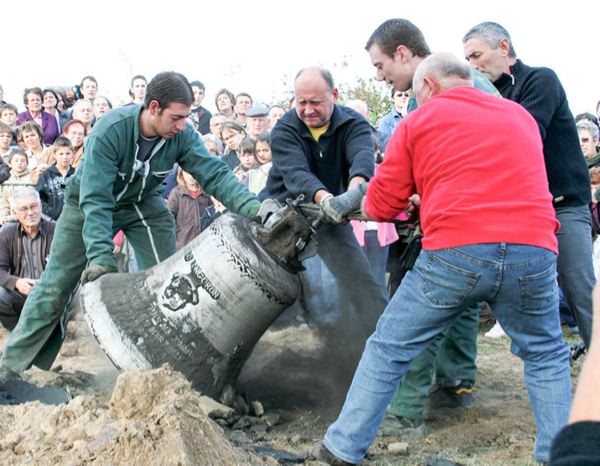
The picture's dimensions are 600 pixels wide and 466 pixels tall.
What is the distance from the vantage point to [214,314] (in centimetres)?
402

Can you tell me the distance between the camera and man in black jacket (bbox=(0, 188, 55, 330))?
6586mm

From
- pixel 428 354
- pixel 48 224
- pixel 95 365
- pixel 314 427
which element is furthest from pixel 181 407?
pixel 48 224

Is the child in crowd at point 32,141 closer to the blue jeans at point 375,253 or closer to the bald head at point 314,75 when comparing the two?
the blue jeans at point 375,253

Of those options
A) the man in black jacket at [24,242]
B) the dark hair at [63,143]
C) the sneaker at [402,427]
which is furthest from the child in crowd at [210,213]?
the sneaker at [402,427]

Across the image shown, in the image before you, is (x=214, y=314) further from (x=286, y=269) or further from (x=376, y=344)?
(x=376, y=344)

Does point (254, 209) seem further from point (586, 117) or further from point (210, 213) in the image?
point (586, 117)

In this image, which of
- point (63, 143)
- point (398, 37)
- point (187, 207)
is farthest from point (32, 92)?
point (398, 37)

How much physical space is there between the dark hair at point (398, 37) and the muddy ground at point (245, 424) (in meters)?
1.91

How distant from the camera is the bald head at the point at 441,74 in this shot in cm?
345

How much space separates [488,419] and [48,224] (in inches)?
167

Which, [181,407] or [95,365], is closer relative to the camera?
[181,407]

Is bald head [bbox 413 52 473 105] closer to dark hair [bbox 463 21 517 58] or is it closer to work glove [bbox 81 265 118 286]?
dark hair [bbox 463 21 517 58]

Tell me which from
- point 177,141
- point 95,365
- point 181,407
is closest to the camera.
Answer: point 181,407

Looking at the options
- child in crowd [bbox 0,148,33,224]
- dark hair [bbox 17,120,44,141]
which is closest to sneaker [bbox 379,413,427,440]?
child in crowd [bbox 0,148,33,224]
